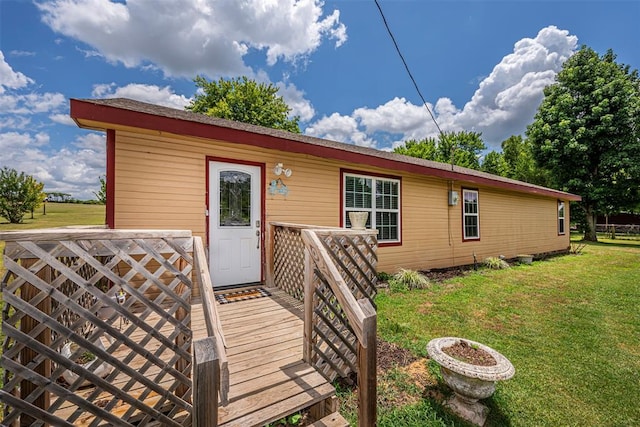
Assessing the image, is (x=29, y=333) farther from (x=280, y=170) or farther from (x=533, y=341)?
(x=533, y=341)

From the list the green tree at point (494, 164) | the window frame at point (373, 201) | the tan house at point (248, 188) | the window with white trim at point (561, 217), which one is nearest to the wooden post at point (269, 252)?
the tan house at point (248, 188)

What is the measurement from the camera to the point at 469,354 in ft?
7.93

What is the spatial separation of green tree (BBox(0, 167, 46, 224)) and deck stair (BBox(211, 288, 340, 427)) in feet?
77.8

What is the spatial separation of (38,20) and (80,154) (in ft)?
22.7

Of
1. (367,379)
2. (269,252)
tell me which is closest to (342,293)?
(367,379)

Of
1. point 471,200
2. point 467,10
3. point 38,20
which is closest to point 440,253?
point 471,200

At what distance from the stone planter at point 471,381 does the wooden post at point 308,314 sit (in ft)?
3.70

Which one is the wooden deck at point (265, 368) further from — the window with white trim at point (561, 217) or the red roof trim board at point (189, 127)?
the window with white trim at point (561, 217)

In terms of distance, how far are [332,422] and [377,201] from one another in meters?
5.07

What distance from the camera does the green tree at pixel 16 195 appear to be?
17184mm

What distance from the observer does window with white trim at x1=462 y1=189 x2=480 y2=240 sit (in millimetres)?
8312

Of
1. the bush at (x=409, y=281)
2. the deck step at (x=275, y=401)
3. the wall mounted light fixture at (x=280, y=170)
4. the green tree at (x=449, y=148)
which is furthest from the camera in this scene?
the green tree at (x=449, y=148)

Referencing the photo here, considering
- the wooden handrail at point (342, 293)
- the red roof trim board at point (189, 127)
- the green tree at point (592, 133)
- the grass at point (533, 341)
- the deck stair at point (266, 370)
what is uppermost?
the green tree at point (592, 133)

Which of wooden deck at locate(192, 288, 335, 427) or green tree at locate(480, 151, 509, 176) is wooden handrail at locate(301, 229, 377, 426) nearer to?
wooden deck at locate(192, 288, 335, 427)
